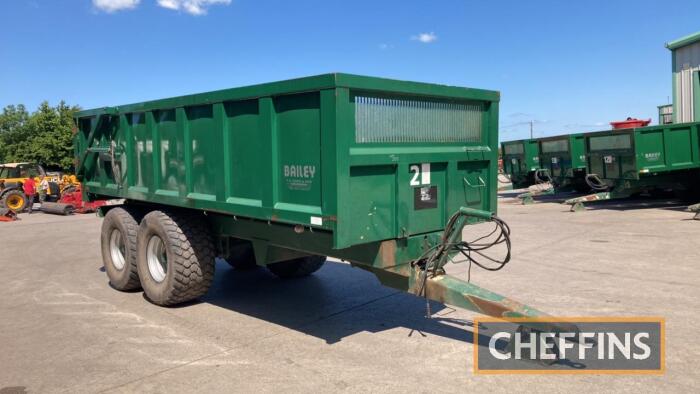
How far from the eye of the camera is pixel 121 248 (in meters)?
7.76

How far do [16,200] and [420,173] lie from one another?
21.2 metres

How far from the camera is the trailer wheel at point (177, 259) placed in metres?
6.22

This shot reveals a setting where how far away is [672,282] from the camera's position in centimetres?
700

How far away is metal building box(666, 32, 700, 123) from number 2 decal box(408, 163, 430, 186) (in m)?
17.8

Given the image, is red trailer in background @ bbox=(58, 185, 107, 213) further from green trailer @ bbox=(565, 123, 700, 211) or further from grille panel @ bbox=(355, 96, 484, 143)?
grille panel @ bbox=(355, 96, 484, 143)

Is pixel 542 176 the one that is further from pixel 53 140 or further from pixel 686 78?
pixel 53 140

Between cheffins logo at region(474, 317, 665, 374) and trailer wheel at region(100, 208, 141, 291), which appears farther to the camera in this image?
trailer wheel at region(100, 208, 141, 291)

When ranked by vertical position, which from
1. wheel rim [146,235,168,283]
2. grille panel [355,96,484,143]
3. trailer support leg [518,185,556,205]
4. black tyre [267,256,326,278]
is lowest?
black tyre [267,256,326,278]

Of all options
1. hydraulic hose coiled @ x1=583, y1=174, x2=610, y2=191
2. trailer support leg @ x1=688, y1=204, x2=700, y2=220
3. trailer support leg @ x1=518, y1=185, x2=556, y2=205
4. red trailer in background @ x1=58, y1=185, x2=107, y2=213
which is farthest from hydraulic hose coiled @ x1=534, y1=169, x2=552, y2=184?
red trailer in background @ x1=58, y1=185, x2=107, y2=213

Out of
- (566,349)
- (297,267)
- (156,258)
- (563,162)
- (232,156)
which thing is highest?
(563,162)

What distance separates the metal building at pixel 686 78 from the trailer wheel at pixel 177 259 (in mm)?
18789

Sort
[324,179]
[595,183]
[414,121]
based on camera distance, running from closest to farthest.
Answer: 1. [324,179]
2. [414,121]
3. [595,183]

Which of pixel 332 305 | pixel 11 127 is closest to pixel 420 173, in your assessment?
pixel 332 305

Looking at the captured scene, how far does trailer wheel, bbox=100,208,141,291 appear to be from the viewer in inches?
283
